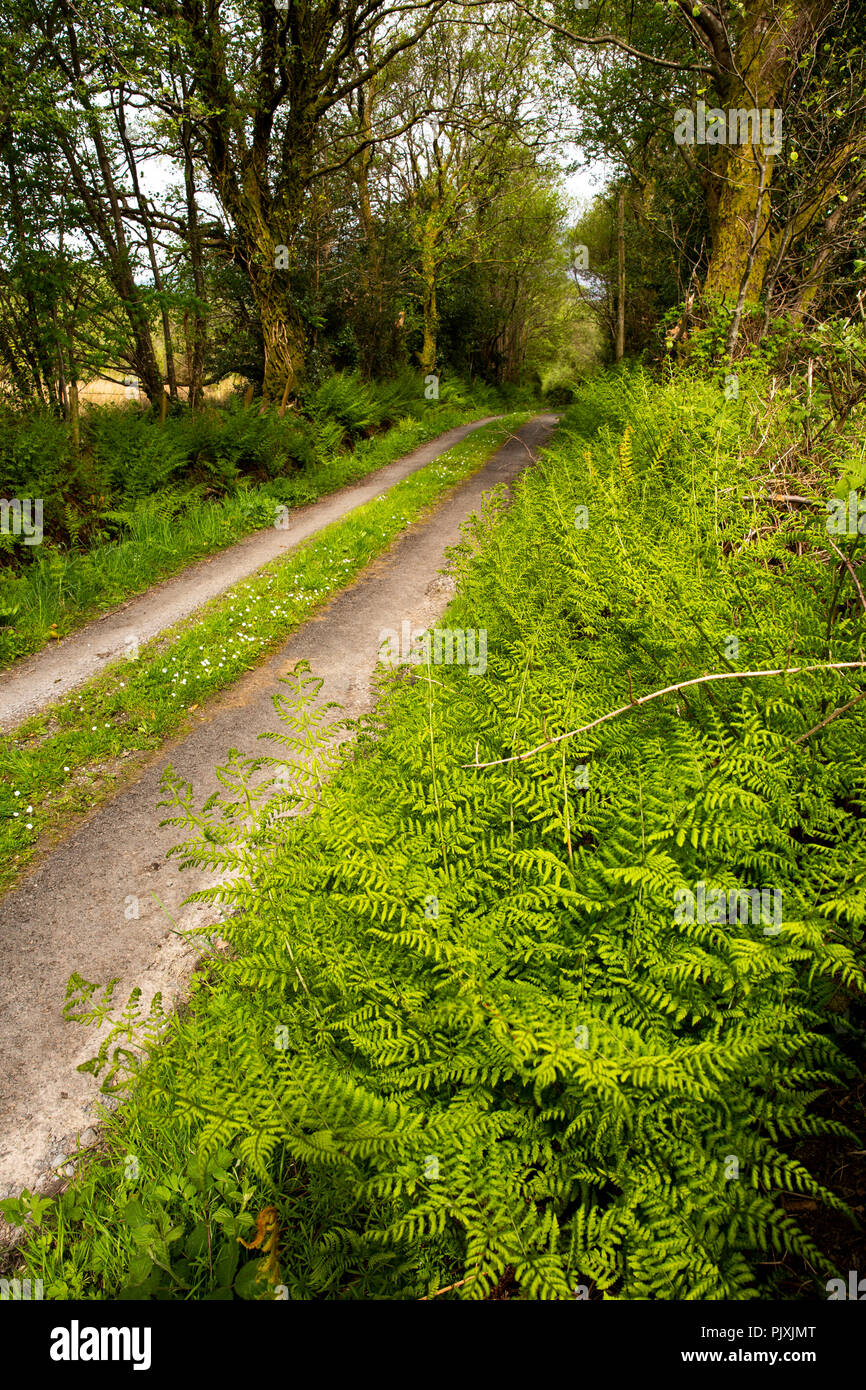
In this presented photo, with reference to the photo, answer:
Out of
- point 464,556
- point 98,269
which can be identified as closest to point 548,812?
point 464,556

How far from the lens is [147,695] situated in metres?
6.19

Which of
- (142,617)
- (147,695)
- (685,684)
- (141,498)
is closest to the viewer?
(685,684)

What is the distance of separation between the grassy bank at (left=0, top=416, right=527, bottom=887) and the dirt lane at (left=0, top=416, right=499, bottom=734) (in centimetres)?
29

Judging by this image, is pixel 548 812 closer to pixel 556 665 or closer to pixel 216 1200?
pixel 556 665

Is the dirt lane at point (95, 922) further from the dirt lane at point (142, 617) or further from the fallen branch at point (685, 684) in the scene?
the fallen branch at point (685, 684)

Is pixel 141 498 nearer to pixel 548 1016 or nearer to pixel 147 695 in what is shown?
pixel 147 695

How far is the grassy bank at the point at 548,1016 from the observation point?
5.85 feet

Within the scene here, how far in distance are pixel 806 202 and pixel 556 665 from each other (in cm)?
962

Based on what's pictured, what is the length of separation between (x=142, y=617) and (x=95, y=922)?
501cm

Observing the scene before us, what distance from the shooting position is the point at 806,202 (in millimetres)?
8898

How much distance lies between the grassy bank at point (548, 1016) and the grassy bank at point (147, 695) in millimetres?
2323

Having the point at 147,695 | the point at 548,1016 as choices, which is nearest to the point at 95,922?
the point at 147,695

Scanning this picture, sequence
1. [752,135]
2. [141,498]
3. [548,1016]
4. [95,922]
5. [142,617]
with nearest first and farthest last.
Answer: [548,1016] < [95,922] < [142,617] < [752,135] < [141,498]

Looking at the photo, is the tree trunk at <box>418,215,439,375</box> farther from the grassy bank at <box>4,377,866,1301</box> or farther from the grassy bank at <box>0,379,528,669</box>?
the grassy bank at <box>4,377,866,1301</box>
